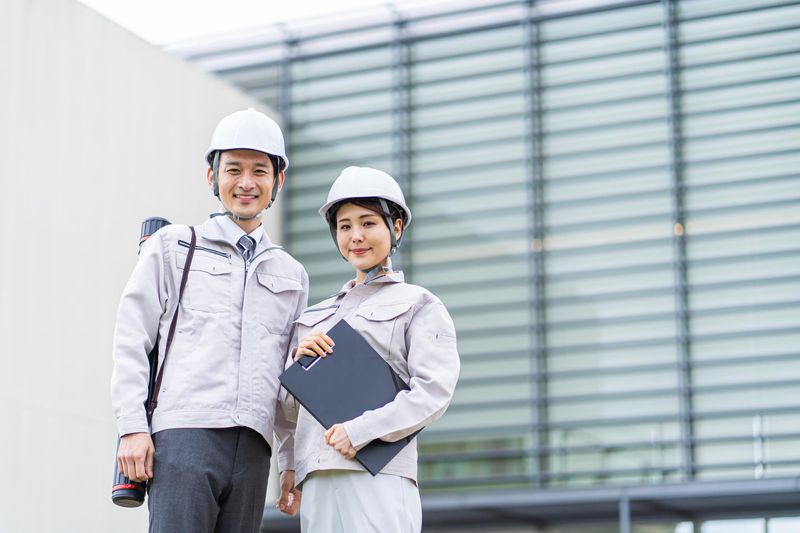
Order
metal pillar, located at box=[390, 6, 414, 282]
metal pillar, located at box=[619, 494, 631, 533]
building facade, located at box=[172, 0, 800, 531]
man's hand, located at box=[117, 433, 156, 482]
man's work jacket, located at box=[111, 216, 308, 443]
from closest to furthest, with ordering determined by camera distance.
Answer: man's hand, located at box=[117, 433, 156, 482]
man's work jacket, located at box=[111, 216, 308, 443]
metal pillar, located at box=[619, 494, 631, 533]
building facade, located at box=[172, 0, 800, 531]
metal pillar, located at box=[390, 6, 414, 282]

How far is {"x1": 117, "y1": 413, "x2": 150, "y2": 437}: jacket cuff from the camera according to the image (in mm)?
3852

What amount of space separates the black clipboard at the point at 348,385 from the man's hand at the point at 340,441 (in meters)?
0.03

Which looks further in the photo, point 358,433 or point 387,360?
point 387,360

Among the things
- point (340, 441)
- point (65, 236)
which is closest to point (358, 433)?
point (340, 441)

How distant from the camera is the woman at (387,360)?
12.8ft

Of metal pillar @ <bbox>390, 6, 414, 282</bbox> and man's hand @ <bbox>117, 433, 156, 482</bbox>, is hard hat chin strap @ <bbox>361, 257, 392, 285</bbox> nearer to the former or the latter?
man's hand @ <bbox>117, 433, 156, 482</bbox>

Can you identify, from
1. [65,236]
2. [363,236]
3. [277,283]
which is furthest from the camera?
[65,236]

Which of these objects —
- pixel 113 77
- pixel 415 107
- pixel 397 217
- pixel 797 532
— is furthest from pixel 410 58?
pixel 397 217

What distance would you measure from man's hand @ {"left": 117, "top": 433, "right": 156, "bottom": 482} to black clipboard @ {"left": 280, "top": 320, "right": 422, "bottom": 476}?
1.45 feet

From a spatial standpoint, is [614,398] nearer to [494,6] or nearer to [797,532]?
[797,532]

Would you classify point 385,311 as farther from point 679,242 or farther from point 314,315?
point 679,242

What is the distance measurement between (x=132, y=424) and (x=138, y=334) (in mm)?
288

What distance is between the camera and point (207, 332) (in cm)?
406

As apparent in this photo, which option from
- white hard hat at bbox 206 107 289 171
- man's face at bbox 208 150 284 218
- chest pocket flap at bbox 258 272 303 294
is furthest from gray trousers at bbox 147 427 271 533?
white hard hat at bbox 206 107 289 171
